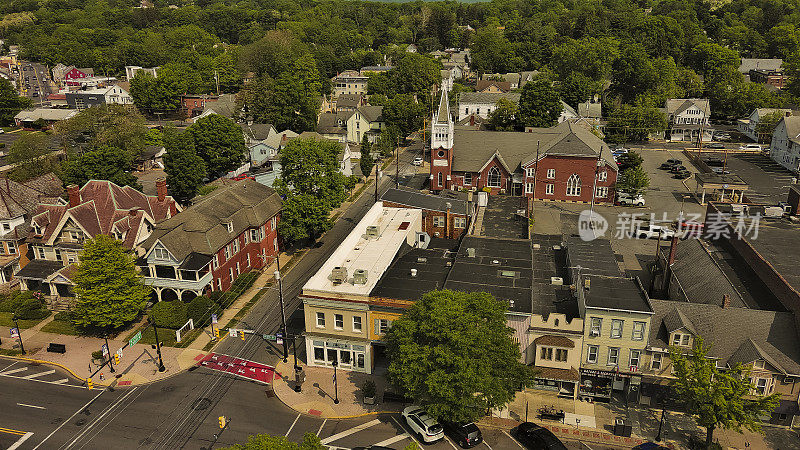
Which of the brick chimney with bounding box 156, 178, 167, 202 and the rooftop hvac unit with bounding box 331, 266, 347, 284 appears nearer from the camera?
the rooftop hvac unit with bounding box 331, 266, 347, 284

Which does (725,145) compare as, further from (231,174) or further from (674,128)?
(231,174)

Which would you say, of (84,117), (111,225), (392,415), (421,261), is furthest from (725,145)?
(84,117)

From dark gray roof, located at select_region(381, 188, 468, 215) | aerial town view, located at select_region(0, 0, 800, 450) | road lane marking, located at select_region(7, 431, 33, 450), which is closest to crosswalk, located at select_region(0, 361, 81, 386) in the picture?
aerial town view, located at select_region(0, 0, 800, 450)

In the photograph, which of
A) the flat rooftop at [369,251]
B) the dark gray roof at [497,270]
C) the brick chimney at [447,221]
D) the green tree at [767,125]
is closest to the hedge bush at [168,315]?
the flat rooftop at [369,251]

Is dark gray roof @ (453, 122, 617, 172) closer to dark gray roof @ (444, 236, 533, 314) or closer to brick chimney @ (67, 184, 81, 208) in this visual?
dark gray roof @ (444, 236, 533, 314)

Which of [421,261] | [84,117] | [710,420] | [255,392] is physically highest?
[84,117]

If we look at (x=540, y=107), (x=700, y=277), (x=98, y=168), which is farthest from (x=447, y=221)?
(x=540, y=107)

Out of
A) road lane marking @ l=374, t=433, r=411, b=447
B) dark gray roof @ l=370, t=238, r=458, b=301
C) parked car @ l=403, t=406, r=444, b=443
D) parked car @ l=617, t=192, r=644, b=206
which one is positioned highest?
dark gray roof @ l=370, t=238, r=458, b=301
